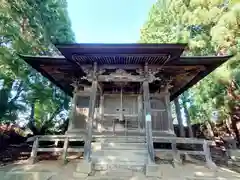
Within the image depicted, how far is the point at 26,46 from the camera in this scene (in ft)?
23.7

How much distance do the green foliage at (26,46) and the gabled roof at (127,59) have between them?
1710 millimetres

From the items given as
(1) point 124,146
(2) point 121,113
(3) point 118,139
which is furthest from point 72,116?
(1) point 124,146

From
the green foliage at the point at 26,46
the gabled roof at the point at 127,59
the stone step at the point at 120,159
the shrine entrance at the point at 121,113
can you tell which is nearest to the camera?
the gabled roof at the point at 127,59

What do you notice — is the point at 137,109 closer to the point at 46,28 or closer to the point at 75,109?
the point at 75,109

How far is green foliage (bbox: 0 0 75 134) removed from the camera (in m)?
6.80

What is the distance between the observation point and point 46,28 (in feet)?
29.4

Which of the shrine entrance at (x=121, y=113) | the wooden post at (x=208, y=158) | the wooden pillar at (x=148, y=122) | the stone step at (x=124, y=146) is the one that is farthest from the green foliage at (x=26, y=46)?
the wooden post at (x=208, y=158)


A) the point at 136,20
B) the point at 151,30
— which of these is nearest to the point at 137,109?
the point at 151,30

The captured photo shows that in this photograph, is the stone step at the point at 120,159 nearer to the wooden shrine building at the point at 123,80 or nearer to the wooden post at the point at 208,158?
the wooden shrine building at the point at 123,80

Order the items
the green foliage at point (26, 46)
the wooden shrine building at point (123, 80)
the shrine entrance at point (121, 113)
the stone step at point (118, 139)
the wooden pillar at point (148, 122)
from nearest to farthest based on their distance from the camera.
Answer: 1. the wooden pillar at point (148, 122)
2. the wooden shrine building at point (123, 80)
3. the stone step at point (118, 139)
4. the green foliage at point (26, 46)
5. the shrine entrance at point (121, 113)

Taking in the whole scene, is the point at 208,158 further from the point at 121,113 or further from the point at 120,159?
the point at 121,113

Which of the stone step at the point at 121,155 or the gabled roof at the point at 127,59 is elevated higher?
the gabled roof at the point at 127,59

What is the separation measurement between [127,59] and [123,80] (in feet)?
2.22

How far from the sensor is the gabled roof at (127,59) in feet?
15.8
